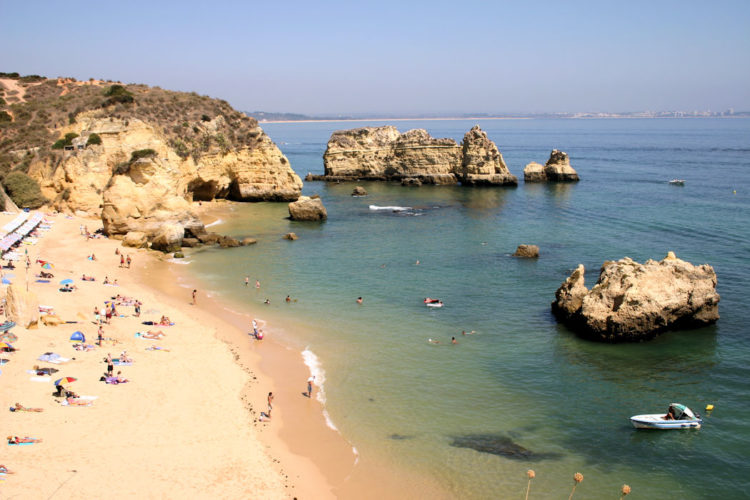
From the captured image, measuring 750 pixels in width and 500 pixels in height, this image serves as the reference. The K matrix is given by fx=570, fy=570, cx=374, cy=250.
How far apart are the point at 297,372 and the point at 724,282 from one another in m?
27.6

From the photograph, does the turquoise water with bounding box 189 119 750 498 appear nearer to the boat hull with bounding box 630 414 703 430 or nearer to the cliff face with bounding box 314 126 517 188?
the boat hull with bounding box 630 414 703 430

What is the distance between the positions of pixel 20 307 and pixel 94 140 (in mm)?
33064

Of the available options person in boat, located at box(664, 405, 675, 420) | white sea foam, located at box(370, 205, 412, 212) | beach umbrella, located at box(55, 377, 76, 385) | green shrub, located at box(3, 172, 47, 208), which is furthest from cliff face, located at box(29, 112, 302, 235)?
person in boat, located at box(664, 405, 675, 420)

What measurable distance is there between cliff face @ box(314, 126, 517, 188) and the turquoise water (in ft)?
87.3

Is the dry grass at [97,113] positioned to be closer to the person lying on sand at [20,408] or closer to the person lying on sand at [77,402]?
the person lying on sand at [77,402]

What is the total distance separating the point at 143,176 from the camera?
48.8 m

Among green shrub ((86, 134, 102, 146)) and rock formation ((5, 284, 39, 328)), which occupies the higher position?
green shrub ((86, 134, 102, 146))

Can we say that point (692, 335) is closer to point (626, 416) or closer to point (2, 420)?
point (626, 416)

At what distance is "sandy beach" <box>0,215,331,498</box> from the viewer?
53.9ft

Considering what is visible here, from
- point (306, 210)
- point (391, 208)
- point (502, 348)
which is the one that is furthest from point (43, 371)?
point (391, 208)

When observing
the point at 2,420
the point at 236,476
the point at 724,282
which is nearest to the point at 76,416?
the point at 2,420

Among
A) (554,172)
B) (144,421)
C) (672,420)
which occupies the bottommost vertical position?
(144,421)

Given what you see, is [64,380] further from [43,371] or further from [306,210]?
[306,210]

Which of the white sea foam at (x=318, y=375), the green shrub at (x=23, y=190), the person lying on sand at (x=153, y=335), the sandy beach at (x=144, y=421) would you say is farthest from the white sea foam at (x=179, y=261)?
the white sea foam at (x=318, y=375)
